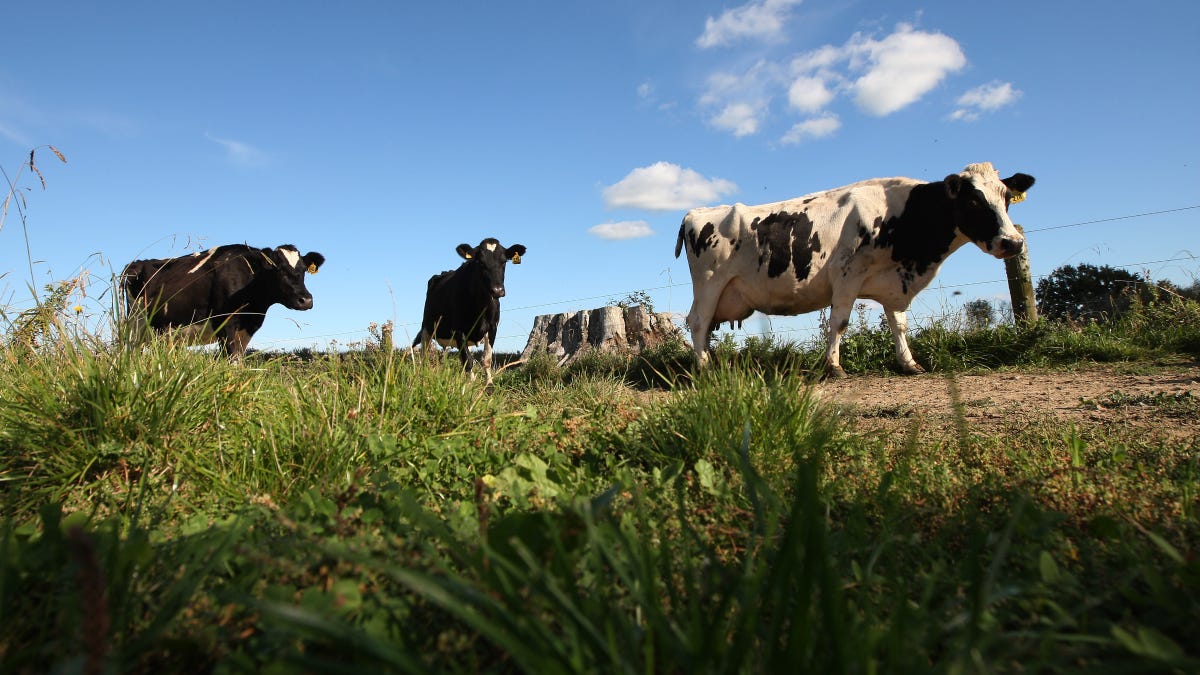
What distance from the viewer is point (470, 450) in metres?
3.05

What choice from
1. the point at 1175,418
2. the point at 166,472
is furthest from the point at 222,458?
the point at 1175,418

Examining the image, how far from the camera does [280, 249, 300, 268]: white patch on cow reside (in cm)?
1029

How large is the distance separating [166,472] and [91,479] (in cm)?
32

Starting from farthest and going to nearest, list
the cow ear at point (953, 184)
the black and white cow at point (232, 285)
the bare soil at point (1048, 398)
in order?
the black and white cow at point (232, 285) → the cow ear at point (953, 184) → the bare soil at point (1048, 398)

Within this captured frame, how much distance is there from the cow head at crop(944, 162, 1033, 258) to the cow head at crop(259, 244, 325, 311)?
8.46m

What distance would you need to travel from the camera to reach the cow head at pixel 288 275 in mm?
10164

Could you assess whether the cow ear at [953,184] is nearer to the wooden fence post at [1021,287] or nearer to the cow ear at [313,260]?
the wooden fence post at [1021,287]

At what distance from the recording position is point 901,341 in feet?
24.9

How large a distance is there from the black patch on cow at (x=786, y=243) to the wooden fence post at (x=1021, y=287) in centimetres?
278

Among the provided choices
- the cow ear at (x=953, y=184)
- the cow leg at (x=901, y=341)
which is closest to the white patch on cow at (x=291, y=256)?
the cow leg at (x=901, y=341)

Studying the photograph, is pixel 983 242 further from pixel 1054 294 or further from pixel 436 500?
pixel 1054 294

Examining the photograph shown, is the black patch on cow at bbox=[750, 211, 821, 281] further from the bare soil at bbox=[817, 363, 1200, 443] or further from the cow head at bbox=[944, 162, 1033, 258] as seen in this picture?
the bare soil at bbox=[817, 363, 1200, 443]

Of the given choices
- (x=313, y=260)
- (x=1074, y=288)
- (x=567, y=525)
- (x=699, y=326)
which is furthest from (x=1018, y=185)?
(x=1074, y=288)

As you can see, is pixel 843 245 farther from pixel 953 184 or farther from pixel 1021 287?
pixel 1021 287
